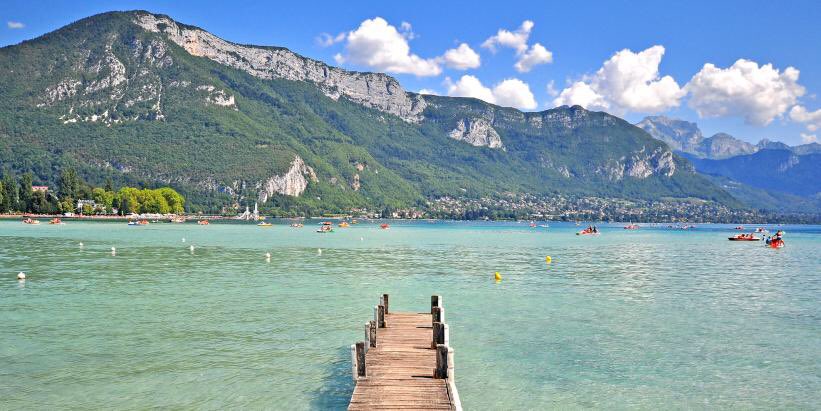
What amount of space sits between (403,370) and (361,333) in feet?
35.3

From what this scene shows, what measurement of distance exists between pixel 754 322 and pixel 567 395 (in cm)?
2093

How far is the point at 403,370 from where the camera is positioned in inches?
786

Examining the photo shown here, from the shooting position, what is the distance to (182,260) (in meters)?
69.9

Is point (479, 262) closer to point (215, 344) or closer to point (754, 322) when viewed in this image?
point (754, 322)

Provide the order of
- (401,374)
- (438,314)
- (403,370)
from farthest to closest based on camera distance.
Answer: (438,314), (403,370), (401,374)

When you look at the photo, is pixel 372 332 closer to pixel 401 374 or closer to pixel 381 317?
pixel 401 374

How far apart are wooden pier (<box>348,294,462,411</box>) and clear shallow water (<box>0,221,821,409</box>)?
1.63 meters

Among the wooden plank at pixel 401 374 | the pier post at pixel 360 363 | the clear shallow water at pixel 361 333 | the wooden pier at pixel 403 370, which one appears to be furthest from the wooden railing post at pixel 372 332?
the pier post at pixel 360 363

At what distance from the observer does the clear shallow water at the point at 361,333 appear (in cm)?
2062

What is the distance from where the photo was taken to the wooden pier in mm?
16484

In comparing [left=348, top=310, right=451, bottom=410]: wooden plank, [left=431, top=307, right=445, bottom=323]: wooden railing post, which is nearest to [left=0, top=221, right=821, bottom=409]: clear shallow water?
[left=348, top=310, right=451, bottom=410]: wooden plank

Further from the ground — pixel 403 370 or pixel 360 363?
pixel 360 363

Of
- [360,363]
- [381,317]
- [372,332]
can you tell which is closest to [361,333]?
[381,317]

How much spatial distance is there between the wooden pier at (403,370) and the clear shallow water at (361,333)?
1.63m
